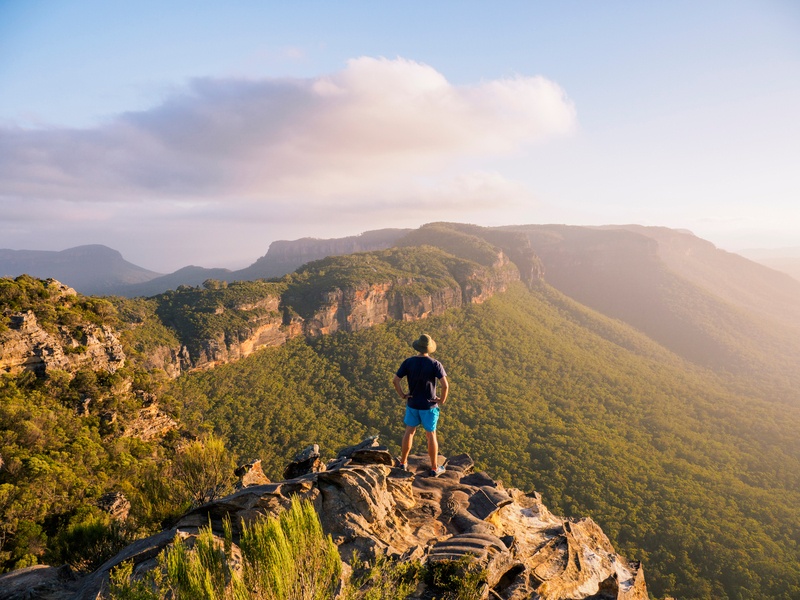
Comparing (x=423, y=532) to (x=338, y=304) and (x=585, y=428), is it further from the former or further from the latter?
(x=338, y=304)

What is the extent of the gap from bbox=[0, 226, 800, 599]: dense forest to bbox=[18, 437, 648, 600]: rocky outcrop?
6554 mm

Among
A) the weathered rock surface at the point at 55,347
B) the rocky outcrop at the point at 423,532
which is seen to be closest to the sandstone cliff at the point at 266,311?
the weathered rock surface at the point at 55,347

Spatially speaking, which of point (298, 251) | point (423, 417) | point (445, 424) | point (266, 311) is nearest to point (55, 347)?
point (423, 417)

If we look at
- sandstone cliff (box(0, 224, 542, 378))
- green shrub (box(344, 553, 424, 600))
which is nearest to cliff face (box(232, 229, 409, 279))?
sandstone cliff (box(0, 224, 542, 378))

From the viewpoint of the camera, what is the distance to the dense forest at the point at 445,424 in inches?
709

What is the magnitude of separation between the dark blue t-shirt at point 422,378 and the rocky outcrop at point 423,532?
2.45 metres

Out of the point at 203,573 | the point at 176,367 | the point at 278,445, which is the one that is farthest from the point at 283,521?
the point at 176,367

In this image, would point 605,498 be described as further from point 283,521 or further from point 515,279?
point 515,279

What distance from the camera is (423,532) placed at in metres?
9.59

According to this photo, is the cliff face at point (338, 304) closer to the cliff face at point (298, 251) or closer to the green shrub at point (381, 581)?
the green shrub at point (381, 581)

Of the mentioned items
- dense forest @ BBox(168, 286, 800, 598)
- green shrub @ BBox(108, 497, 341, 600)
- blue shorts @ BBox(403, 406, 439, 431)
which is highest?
green shrub @ BBox(108, 497, 341, 600)

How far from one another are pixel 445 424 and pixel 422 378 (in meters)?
40.6

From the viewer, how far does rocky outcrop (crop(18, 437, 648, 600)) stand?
7.60 metres

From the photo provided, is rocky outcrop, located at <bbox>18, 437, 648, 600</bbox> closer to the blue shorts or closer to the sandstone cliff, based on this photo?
the blue shorts
